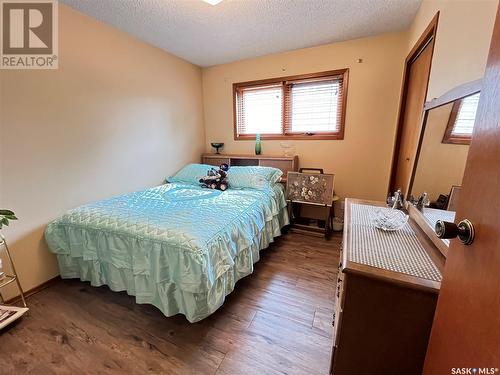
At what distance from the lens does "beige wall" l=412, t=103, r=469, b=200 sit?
0.91 metres

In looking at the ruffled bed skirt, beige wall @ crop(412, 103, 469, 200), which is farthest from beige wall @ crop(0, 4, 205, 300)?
beige wall @ crop(412, 103, 469, 200)

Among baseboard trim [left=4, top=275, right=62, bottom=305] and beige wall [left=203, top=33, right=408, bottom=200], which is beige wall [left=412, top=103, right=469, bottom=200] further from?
baseboard trim [left=4, top=275, right=62, bottom=305]

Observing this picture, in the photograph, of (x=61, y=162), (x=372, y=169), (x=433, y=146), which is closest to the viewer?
(x=433, y=146)

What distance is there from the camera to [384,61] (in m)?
2.52

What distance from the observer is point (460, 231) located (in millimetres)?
583

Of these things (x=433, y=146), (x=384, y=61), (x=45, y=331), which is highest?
(x=384, y=61)

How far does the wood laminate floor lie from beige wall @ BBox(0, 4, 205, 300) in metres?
0.56

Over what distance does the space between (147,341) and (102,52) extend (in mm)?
2626

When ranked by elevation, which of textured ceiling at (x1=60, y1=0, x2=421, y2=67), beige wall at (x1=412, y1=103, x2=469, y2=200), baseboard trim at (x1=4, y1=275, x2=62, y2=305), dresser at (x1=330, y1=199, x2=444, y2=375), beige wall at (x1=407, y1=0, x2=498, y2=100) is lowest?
baseboard trim at (x1=4, y1=275, x2=62, y2=305)

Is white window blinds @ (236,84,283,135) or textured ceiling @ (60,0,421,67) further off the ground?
textured ceiling @ (60,0,421,67)

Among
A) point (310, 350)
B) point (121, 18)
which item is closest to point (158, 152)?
point (121, 18)

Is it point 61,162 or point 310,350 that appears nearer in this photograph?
point 310,350

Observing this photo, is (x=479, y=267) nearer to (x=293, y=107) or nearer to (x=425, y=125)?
(x=425, y=125)

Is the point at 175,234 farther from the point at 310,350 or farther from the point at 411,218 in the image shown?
the point at 411,218
